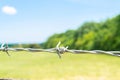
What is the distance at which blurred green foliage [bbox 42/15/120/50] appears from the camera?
21281 mm

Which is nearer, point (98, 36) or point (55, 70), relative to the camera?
point (55, 70)

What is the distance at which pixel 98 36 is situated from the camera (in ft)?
76.1

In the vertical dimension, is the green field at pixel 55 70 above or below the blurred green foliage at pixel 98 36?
below

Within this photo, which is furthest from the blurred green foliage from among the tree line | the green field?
the green field

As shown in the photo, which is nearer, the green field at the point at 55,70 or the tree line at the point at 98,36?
the green field at the point at 55,70

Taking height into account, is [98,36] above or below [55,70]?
above

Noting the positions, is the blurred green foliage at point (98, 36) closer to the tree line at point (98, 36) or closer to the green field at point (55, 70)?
the tree line at point (98, 36)

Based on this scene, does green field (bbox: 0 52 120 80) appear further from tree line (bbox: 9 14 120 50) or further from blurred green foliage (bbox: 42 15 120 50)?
blurred green foliage (bbox: 42 15 120 50)

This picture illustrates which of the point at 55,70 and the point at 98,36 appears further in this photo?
the point at 98,36

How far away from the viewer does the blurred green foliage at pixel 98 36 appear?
838 inches

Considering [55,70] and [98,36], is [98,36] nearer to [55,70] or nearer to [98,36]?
[98,36]

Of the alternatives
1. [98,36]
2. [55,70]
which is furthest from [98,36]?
[55,70]

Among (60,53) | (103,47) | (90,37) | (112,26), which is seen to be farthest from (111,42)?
(60,53)

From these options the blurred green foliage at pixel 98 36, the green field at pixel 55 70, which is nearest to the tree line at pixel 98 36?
the blurred green foliage at pixel 98 36
